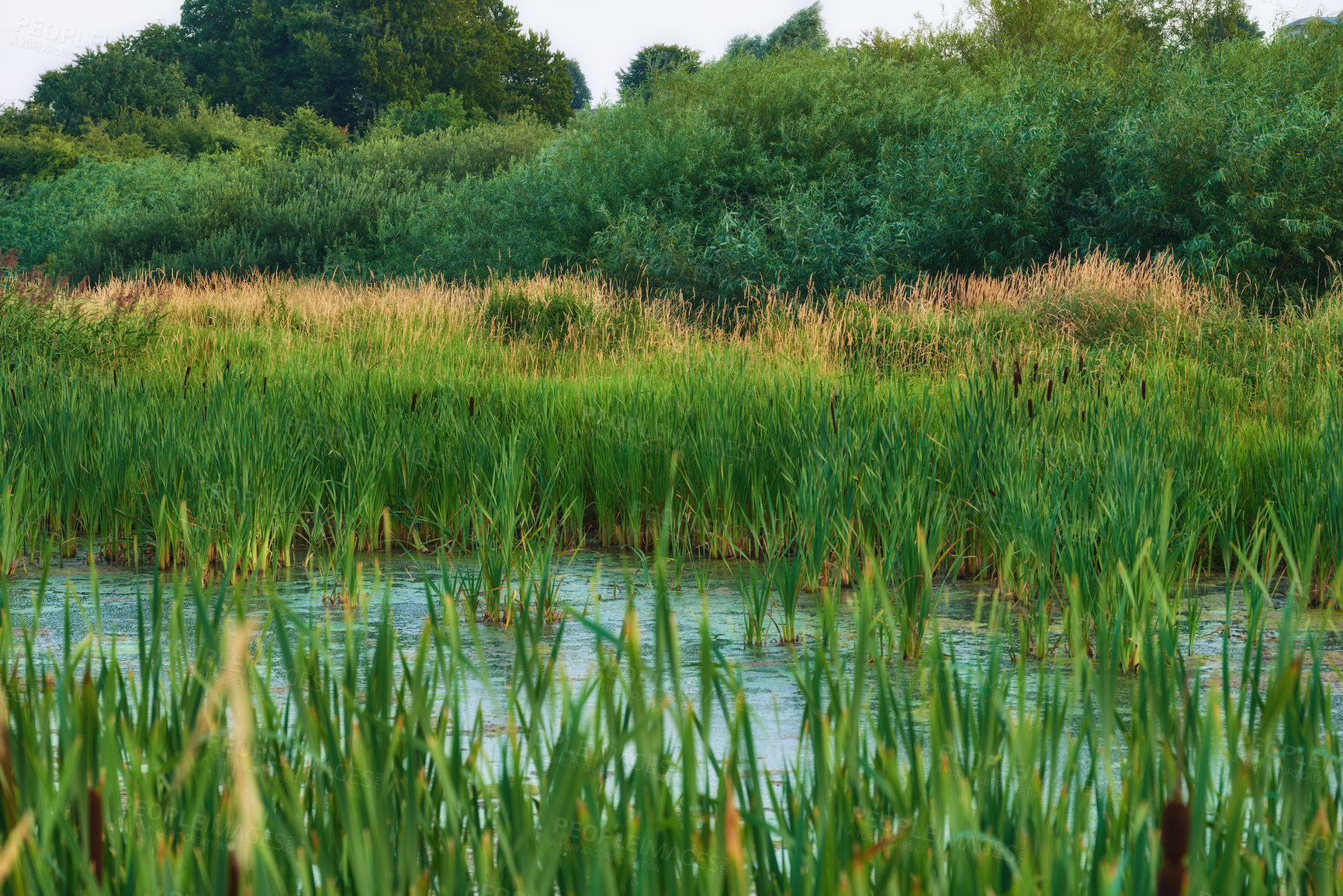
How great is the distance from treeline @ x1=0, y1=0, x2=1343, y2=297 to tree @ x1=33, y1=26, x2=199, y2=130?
28.6ft

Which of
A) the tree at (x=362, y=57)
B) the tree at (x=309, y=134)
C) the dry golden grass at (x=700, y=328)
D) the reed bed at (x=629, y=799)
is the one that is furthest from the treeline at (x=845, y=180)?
the reed bed at (x=629, y=799)

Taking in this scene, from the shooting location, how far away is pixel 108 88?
40.5 m

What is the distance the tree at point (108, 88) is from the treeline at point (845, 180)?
28.6 feet

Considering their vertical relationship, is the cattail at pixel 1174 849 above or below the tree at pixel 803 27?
below

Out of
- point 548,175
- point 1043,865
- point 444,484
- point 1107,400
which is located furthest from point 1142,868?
point 548,175

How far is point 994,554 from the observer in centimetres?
404

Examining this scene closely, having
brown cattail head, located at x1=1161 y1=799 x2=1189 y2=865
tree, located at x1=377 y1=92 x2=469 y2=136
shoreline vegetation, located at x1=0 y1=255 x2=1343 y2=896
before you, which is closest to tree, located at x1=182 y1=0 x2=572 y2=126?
tree, located at x1=377 y1=92 x2=469 y2=136

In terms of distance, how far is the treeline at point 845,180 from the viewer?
1560 centimetres

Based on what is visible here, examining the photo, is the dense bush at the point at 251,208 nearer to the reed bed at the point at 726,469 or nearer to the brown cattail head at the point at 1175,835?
the reed bed at the point at 726,469

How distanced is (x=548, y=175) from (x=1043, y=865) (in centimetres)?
2236

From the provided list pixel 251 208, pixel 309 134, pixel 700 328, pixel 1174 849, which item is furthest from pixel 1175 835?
pixel 309 134

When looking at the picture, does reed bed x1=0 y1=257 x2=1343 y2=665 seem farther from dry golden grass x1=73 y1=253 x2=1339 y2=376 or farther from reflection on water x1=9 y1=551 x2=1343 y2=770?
dry golden grass x1=73 y1=253 x2=1339 y2=376

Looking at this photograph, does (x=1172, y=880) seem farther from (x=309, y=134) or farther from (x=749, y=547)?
(x=309, y=134)

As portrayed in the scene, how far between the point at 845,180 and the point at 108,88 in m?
31.7
